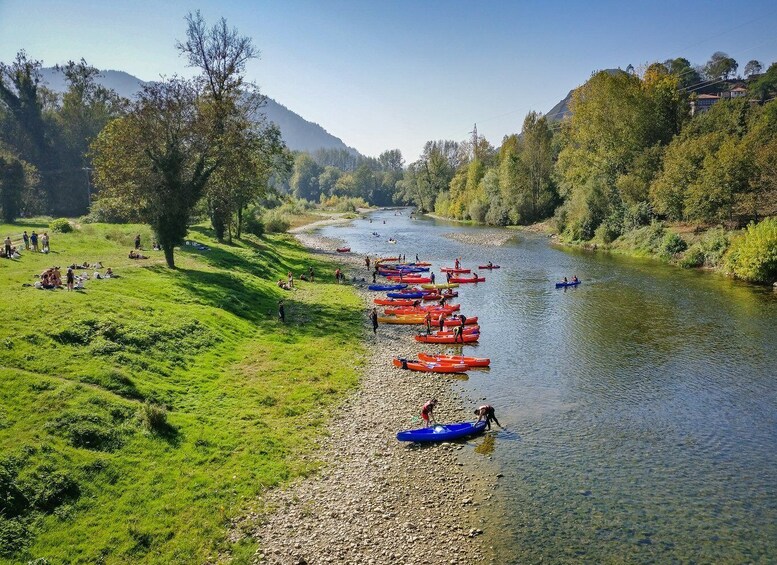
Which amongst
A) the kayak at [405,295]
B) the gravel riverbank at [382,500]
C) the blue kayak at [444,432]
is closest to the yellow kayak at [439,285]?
the kayak at [405,295]

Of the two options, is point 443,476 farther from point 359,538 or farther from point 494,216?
point 494,216

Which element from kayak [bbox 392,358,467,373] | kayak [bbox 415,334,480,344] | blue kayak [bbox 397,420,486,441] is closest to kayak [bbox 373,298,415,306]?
kayak [bbox 415,334,480,344]

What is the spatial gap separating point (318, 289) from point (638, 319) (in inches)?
1259

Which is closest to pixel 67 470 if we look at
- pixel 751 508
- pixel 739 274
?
pixel 751 508

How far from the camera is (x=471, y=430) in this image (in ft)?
77.2

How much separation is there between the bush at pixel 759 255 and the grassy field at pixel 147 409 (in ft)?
145

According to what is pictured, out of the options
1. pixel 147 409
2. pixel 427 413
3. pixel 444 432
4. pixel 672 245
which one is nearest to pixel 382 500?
pixel 444 432

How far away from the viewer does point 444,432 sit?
23016 millimetres

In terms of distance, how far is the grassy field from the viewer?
15.1m

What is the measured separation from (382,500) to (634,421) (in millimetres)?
14742

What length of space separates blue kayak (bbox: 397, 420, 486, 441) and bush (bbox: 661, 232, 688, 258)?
58232 mm

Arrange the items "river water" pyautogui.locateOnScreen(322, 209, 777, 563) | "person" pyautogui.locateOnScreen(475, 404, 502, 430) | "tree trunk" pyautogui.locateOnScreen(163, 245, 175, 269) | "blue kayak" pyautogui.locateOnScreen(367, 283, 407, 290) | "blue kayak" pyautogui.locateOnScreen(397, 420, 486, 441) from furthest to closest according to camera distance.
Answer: "blue kayak" pyautogui.locateOnScreen(367, 283, 407, 290) < "tree trunk" pyautogui.locateOnScreen(163, 245, 175, 269) < "person" pyautogui.locateOnScreen(475, 404, 502, 430) < "blue kayak" pyautogui.locateOnScreen(397, 420, 486, 441) < "river water" pyautogui.locateOnScreen(322, 209, 777, 563)

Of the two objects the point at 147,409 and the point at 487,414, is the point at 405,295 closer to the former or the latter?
the point at 487,414

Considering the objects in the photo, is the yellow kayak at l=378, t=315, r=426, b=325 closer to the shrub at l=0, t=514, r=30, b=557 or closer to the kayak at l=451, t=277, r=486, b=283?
the kayak at l=451, t=277, r=486, b=283
